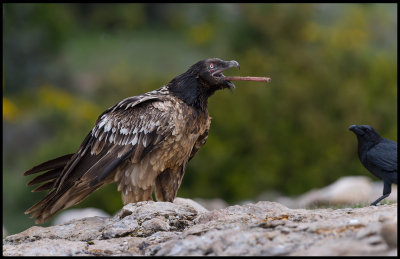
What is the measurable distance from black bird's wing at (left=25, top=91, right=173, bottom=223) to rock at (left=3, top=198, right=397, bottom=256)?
1076mm

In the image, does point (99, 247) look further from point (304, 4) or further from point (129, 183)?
point (304, 4)

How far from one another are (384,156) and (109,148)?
13.6 ft

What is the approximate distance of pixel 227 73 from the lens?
1177 inches

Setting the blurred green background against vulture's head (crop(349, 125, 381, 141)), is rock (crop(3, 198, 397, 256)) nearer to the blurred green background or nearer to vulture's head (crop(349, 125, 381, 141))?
vulture's head (crop(349, 125, 381, 141))

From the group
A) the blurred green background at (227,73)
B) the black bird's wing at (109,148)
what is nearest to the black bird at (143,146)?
the black bird's wing at (109,148)

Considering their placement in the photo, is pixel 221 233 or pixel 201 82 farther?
pixel 201 82

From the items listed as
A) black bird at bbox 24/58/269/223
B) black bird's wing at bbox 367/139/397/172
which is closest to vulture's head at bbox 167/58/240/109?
black bird at bbox 24/58/269/223

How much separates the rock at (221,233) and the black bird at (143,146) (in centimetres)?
108

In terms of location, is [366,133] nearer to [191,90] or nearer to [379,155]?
[379,155]

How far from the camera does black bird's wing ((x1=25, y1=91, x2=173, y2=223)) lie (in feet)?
31.1

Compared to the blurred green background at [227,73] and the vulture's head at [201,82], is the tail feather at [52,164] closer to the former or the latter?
the vulture's head at [201,82]

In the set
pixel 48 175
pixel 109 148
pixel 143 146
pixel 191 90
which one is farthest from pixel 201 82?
pixel 48 175

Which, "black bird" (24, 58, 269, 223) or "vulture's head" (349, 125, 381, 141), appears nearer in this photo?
"vulture's head" (349, 125, 381, 141)

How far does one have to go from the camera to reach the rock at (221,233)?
5.93 metres
